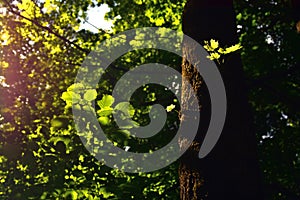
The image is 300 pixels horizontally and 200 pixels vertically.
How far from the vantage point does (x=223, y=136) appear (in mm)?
2549

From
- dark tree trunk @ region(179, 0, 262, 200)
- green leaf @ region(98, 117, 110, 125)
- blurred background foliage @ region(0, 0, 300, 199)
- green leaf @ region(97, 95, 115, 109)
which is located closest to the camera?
green leaf @ region(97, 95, 115, 109)

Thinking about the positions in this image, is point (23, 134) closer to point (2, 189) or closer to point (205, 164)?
point (2, 189)

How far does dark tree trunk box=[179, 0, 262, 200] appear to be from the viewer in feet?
7.84

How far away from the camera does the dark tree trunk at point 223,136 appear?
7.84 ft

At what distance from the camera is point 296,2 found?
4996mm

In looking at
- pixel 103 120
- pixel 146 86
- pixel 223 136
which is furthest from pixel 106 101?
pixel 146 86

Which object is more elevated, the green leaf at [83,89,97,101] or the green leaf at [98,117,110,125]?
the green leaf at [83,89,97,101]

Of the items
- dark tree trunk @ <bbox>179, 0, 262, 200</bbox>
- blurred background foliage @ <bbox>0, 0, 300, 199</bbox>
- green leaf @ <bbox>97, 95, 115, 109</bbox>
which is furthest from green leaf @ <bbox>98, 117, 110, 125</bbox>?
blurred background foliage @ <bbox>0, 0, 300, 199</bbox>

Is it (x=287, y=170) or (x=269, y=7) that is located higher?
(x=269, y=7)

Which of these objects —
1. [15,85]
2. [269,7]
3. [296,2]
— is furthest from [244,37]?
[15,85]

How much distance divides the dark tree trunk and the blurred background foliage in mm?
2618

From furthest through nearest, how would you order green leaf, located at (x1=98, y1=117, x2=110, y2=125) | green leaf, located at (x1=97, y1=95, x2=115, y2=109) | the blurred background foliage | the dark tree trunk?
1. the blurred background foliage
2. the dark tree trunk
3. green leaf, located at (x1=98, y1=117, x2=110, y2=125)
4. green leaf, located at (x1=97, y1=95, x2=115, y2=109)

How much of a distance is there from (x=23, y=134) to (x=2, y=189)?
1382 mm

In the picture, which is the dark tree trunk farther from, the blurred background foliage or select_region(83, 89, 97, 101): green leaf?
the blurred background foliage
